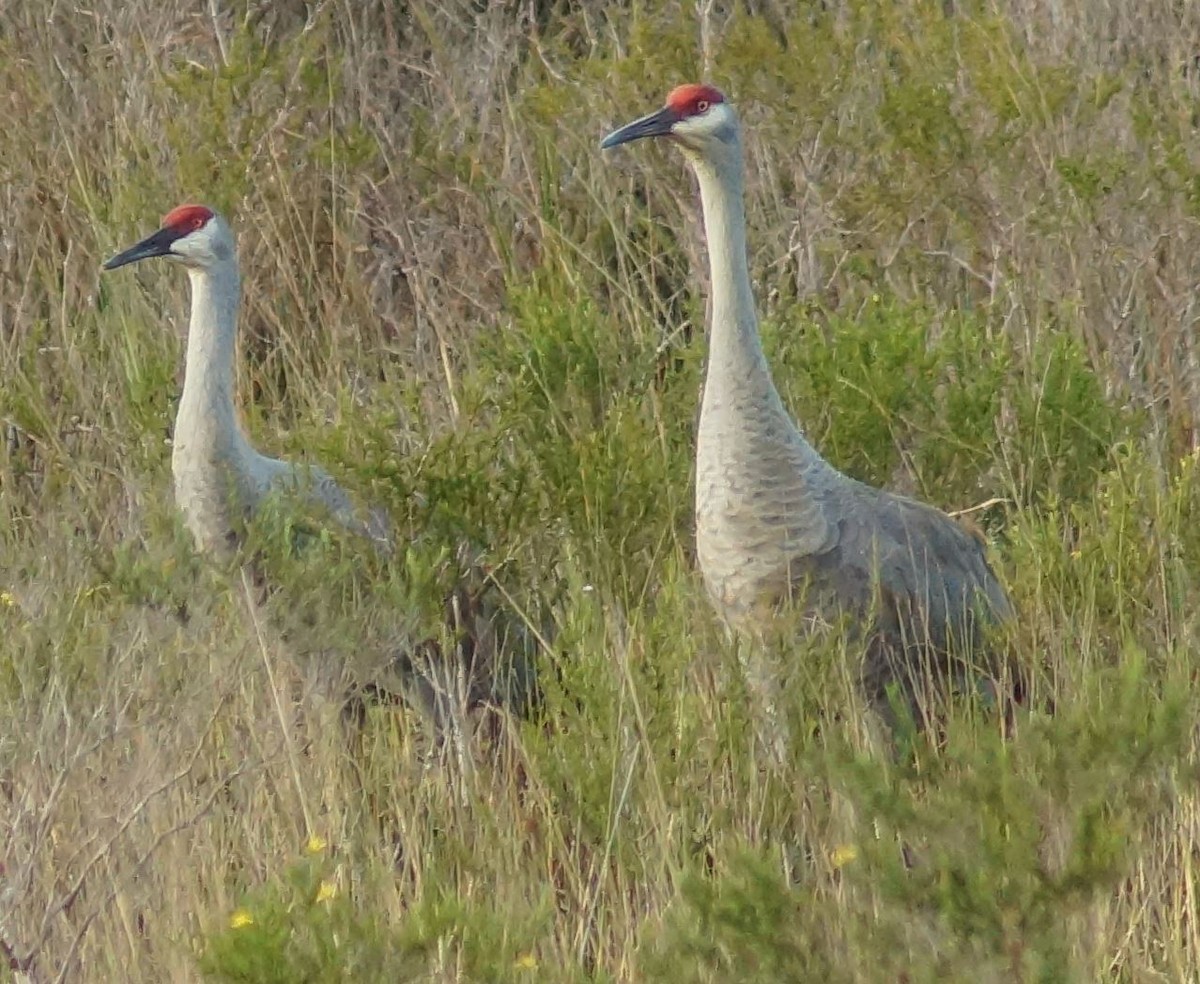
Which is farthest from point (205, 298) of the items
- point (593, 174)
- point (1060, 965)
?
point (1060, 965)

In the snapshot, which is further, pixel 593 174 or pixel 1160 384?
pixel 593 174

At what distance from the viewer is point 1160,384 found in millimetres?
5605

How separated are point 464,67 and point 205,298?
1915 millimetres

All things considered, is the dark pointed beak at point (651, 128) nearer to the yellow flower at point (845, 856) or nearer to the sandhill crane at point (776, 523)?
the sandhill crane at point (776, 523)

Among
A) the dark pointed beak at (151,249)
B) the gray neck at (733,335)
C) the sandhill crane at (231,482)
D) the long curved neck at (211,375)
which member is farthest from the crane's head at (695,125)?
the dark pointed beak at (151,249)

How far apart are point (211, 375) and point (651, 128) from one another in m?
1.18

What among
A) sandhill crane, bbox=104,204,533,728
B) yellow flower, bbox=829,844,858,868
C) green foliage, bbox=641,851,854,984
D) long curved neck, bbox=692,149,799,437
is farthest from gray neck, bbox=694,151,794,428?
green foliage, bbox=641,851,854,984

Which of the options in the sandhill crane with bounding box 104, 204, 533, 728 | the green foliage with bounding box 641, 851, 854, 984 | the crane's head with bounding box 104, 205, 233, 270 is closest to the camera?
the green foliage with bounding box 641, 851, 854, 984

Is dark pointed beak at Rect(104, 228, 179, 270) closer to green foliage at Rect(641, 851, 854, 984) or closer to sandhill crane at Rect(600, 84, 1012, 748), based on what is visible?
sandhill crane at Rect(600, 84, 1012, 748)

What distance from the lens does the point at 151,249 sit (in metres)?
5.34

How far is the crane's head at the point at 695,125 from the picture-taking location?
459cm

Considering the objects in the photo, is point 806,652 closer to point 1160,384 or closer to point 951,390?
point 951,390

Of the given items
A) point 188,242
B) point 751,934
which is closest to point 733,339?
point 188,242

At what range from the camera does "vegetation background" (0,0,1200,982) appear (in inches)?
114
